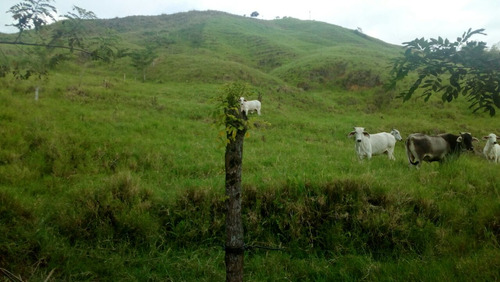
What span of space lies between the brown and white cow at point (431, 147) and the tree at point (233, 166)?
7.45 meters

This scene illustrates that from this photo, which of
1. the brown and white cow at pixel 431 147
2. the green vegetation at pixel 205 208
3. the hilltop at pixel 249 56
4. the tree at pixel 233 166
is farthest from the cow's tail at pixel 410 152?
the hilltop at pixel 249 56

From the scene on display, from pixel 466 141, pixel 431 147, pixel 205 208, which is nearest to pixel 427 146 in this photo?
pixel 431 147

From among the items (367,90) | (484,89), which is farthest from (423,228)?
(367,90)

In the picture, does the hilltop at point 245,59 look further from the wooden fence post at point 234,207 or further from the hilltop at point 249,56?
the wooden fence post at point 234,207

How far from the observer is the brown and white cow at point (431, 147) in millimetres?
9062

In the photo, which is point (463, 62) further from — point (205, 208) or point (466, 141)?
point (466, 141)

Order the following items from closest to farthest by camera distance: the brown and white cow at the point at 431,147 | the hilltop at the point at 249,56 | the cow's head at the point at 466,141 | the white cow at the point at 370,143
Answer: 1. the brown and white cow at the point at 431,147
2. the cow's head at the point at 466,141
3. the white cow at the point at 370,143
4. the hilltop at the point at 249,56

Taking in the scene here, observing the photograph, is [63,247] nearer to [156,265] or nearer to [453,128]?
[156,265]

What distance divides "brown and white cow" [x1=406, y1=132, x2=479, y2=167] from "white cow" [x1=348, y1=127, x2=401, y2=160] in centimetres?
193

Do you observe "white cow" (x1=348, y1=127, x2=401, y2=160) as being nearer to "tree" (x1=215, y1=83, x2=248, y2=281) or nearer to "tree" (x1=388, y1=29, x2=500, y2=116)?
"tree" (x1=388, y1=29, x2=500, y2=116)

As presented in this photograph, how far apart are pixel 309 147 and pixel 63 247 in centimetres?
1020

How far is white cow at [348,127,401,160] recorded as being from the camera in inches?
445

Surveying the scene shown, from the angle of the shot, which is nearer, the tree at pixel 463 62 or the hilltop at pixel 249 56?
the tree at pixel 463 62

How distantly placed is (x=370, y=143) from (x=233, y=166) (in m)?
9.68
